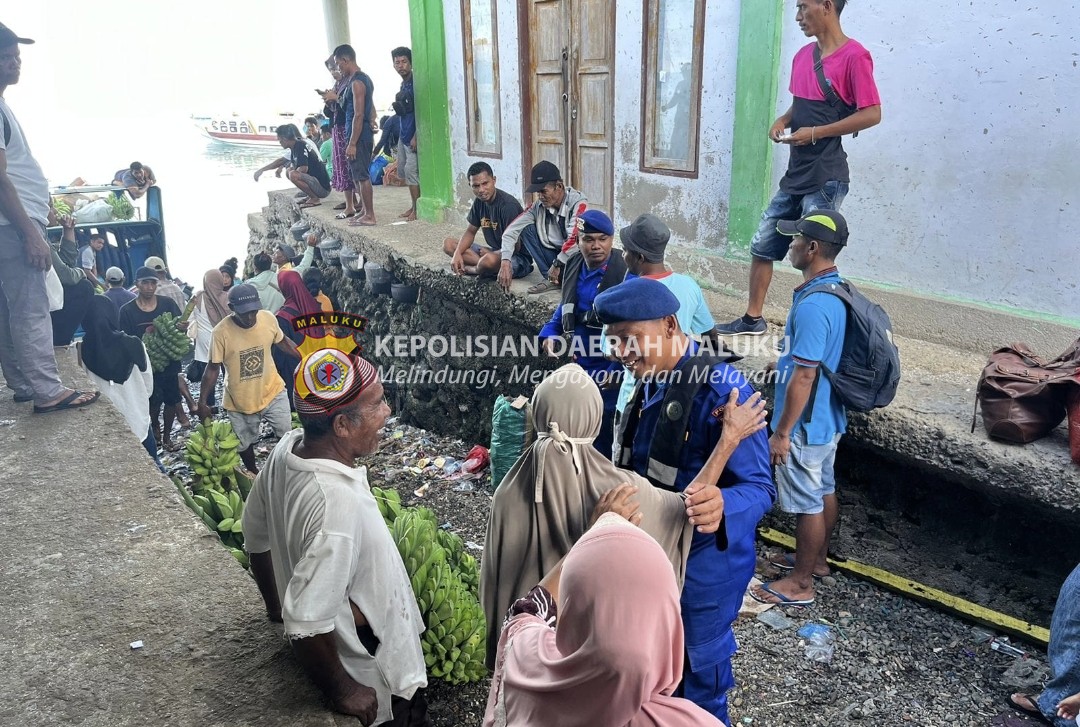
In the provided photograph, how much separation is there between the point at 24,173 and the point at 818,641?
4847mm

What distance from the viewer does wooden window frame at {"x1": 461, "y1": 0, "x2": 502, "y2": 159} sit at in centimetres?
796

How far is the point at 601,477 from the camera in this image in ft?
6.88

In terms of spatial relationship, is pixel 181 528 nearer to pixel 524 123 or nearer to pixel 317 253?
pixel 524 123

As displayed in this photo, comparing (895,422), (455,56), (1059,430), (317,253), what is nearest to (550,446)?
(895,422)

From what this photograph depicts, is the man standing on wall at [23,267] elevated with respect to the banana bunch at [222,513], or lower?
elevated

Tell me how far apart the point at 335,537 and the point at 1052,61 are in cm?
433

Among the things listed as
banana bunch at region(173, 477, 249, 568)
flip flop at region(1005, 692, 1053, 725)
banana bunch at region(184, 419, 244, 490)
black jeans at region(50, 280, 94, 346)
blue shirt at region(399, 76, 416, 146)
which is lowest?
banana bunch at region(184, 419, 244, 490)

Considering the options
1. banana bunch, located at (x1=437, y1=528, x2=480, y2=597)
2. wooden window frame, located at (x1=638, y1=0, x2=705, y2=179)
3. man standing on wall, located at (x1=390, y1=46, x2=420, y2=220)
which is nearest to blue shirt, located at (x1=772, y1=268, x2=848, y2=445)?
banana bunch, located at (x1=437, y1=528, x2=480, y2=597)

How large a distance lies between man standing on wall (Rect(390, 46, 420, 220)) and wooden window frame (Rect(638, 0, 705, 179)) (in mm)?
3844

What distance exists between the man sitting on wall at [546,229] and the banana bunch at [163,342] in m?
3.74

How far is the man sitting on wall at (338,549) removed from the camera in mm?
1966

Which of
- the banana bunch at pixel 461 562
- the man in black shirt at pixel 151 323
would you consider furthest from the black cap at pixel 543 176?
the man in black shirt at pixel 151 323

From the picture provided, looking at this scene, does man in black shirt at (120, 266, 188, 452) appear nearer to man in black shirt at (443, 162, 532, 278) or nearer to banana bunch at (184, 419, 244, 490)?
banana bunch at (184, 419, 244, 490)

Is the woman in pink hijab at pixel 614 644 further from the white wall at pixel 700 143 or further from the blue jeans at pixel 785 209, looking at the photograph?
the white wall at pixel 700 143
